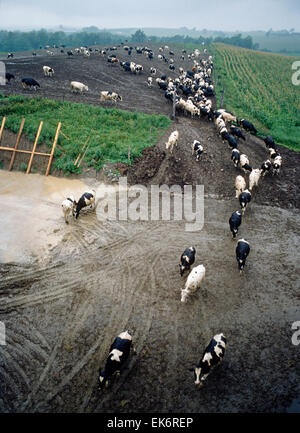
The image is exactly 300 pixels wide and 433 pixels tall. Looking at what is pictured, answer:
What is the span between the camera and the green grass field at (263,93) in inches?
837

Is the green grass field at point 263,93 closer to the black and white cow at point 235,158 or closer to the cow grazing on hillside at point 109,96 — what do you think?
the black and white cow at point 235,158

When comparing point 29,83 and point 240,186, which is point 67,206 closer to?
point 240,186

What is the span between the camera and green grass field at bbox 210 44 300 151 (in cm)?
2125

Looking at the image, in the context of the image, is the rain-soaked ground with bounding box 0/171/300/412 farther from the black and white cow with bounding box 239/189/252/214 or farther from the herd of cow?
the black and white cow with bounding box 239/189/252/214

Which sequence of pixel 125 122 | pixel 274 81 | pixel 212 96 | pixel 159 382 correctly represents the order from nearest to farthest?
pixel 159 382 → pixel 125 122 → pixel 212 96 → pixel 274 81

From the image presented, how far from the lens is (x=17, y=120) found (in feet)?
49.2

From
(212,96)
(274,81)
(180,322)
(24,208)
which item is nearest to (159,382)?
(180,322)

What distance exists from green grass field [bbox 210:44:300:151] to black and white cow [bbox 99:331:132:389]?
1700cm

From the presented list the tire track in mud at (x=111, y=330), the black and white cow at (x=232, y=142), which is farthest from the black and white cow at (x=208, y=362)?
the black and white cow at (x=232, y=142)

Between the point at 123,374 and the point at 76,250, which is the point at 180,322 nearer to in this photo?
the point at 123,374

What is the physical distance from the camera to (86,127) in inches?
635

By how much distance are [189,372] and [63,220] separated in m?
6.48

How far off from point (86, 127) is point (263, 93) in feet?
82.7

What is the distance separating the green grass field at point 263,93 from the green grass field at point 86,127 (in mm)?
8827
